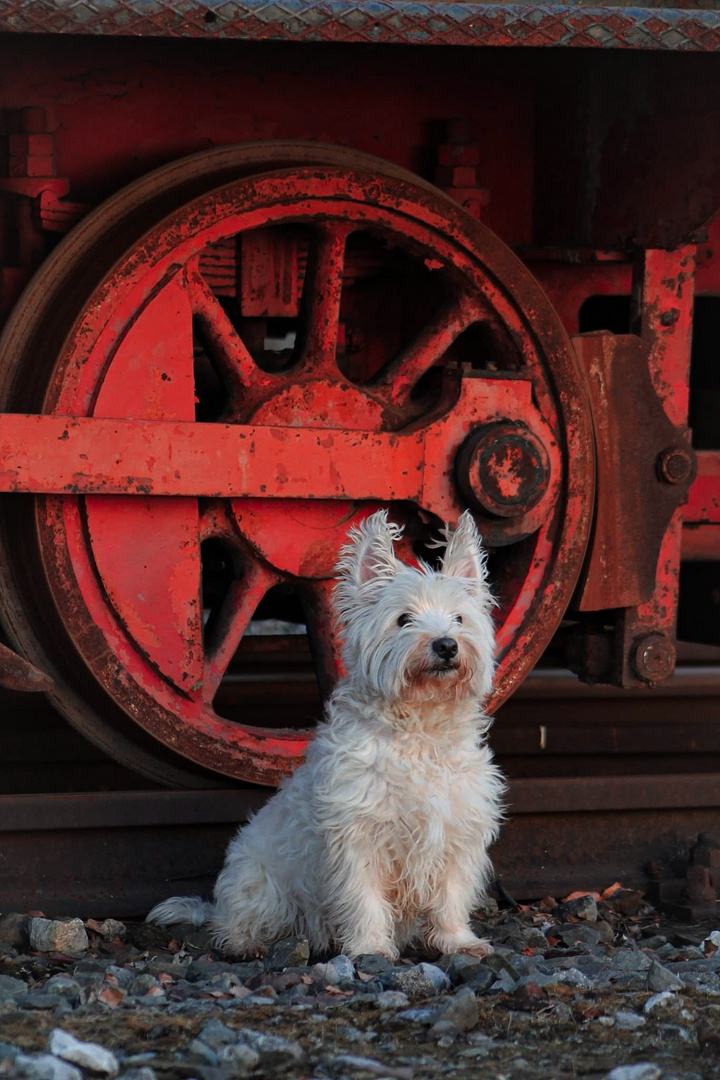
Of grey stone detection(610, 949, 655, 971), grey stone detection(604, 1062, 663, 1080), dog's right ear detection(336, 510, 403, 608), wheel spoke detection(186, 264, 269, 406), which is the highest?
wheel spoke detection(186, 264, 269, 406)

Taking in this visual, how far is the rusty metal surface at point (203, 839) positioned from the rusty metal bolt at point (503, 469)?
0.84 m

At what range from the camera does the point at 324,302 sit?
14.6ft

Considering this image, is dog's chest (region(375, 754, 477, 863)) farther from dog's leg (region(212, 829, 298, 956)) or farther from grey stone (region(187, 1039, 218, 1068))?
grey stone (region(187, 1039, 218, 1068))

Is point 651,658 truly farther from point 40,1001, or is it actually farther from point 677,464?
point 40,1001

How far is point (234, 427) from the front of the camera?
163 inches

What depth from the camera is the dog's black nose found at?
348 centimetres

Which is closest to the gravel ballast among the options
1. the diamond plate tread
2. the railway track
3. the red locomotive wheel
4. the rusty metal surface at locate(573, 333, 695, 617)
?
the railway track

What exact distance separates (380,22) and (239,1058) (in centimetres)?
231

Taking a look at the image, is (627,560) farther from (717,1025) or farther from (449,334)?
(717,1025)

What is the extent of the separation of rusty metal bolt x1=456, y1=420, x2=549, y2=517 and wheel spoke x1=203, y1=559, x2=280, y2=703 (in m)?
0.64

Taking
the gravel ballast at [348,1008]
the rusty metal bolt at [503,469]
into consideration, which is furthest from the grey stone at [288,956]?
the rusty metal bolt at [503,469]

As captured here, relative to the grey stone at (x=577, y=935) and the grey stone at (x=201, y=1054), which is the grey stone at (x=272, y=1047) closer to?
the grey stone at (x=201, y=1054)

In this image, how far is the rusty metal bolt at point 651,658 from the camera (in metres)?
4.70

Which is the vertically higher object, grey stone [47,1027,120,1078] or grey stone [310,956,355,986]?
grey stone [47,1027,120,1078]
